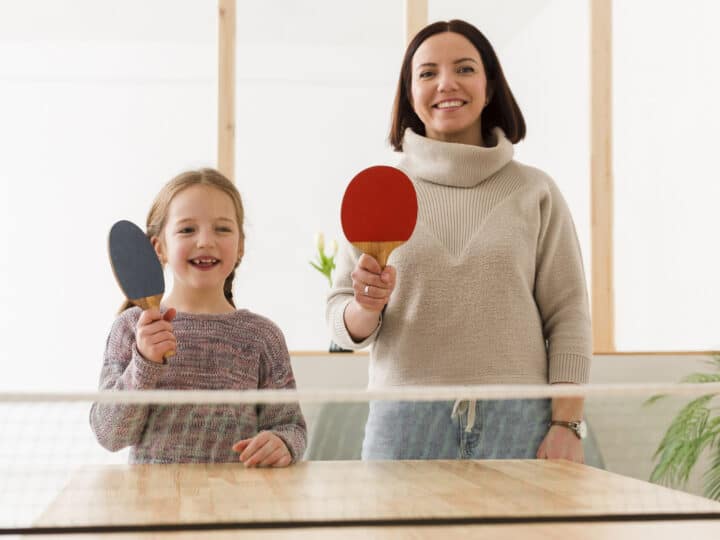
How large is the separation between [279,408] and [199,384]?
0.16 m

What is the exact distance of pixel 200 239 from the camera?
1.71 m

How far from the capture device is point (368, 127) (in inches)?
181

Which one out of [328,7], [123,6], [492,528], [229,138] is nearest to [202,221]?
[492,528]

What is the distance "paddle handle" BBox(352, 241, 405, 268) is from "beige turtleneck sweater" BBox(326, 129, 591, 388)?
0.71ft

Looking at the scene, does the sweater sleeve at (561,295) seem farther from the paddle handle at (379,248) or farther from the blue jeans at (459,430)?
the paddle handle at (379,248)

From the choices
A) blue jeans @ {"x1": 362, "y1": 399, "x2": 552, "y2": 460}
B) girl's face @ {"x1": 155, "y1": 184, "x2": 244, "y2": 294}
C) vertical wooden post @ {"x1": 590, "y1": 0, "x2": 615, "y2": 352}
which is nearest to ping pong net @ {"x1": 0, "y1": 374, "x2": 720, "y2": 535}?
blue jeans @ {"x1": 362, "y1": 399, "x2": 552, "y2": 460}

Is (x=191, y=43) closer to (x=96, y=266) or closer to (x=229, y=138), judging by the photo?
(x=229, y=138)

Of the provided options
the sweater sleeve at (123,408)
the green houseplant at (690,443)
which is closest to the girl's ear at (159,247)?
the sweater sleeve at (123,408)

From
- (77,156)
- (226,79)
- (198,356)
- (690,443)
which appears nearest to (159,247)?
(198,356)

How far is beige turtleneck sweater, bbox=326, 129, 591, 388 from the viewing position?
1681mm

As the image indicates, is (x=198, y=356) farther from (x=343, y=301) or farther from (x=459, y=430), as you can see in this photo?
(x=459, y=430)

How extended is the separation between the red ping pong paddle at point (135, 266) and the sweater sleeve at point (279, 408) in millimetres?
259

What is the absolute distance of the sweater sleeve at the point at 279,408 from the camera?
5.01 feet

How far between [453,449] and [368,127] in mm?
3174
